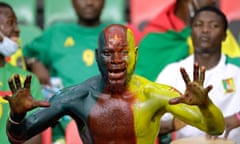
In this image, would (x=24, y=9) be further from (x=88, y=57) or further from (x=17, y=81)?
(x=17, y=81)

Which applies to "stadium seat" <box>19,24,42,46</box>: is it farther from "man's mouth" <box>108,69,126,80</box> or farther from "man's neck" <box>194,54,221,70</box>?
"man's mouth" <box>108,69,126,80</box>

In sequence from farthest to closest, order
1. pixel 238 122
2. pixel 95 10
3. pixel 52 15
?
1. pixel 52 15
2. pixel 95 10
3. pixel 238 122

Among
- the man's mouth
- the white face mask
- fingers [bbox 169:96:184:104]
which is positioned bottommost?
the white face mask

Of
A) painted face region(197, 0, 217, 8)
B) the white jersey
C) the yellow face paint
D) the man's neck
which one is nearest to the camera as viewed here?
the white jersey

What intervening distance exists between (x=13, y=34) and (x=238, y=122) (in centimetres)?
151

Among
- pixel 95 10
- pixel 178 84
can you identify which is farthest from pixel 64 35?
pixel 178 84

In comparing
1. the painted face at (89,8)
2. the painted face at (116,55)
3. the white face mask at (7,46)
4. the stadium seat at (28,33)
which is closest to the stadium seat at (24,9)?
the stadium seat at (28,33)

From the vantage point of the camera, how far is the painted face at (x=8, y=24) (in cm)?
512

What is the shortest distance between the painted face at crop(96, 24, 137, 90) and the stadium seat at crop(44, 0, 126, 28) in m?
3.28

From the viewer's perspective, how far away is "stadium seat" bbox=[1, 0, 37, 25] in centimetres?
691

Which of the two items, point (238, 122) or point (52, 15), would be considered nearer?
point (238, 122)

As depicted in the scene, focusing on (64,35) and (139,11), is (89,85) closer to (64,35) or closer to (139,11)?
(64,35)

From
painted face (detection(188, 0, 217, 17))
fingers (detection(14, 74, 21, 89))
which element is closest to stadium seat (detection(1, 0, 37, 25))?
painted face (detection(188, 0, 217, 17))

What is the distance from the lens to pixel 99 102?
3.67 metres
